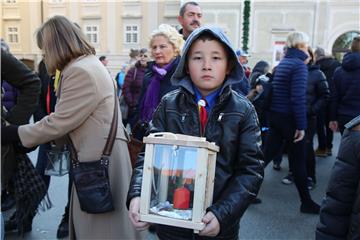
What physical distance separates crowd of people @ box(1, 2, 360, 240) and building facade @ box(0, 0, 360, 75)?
2005 cm

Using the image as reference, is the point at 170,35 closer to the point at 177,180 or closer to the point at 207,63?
the point at 207,63

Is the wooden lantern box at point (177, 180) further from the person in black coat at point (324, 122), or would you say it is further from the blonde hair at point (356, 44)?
the person in black coat at point (324, 122)

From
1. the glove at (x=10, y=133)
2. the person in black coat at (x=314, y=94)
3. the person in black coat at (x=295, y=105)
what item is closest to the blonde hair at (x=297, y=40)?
the person in black coat at (x=295, y=105)

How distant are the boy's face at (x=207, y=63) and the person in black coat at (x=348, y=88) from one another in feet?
11.8

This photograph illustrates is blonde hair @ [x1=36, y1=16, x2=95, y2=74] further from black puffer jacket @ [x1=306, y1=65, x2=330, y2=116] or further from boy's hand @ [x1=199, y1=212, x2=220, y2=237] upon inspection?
black puffer jacket @ [x1=306, y1=65, x2=330, y2=116]

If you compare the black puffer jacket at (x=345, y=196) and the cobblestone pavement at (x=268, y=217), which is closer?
the black puffer jacket at (x=345, y=196)

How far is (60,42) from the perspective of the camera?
2.43 m

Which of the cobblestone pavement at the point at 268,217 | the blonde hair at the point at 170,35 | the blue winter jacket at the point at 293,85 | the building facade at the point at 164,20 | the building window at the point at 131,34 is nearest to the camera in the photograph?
the blonde hair at the point at 170,35

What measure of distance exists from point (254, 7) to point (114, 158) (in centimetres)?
2329

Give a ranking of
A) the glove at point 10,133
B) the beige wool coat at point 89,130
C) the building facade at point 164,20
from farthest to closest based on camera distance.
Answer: the building facade at point 164,20 < the glove at point 10,133 < the beige wool coat at point 89,130

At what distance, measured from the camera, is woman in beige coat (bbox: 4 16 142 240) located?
2.35 m

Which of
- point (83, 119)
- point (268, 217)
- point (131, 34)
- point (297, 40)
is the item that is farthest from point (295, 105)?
point (131, 34)

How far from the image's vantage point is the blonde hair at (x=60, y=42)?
7.96ft

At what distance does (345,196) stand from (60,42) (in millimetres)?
1875
